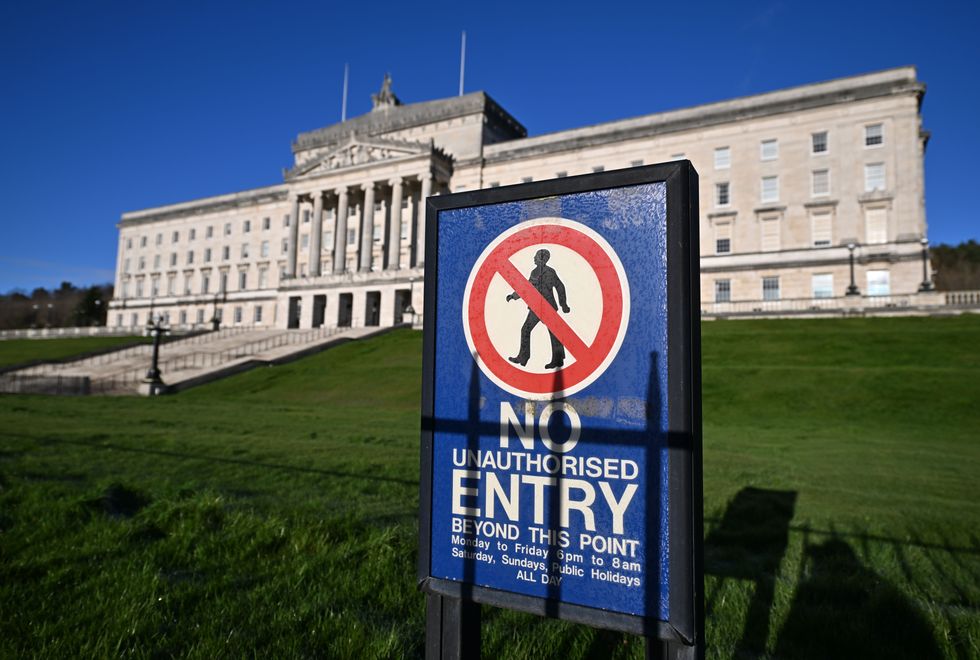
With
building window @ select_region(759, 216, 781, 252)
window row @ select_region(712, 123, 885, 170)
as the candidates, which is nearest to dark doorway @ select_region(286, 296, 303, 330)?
window row @ select_region(712, 123, 885, 170)

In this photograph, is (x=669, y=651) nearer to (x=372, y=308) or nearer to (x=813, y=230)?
(x=813, y=230)

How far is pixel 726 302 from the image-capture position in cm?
4791

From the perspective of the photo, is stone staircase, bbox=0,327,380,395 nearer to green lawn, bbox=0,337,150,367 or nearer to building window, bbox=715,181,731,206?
green lawn, bbox=0,337,150,367

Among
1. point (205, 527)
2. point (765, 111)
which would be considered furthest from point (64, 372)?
point (765, 111)

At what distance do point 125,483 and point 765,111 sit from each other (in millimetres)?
56904

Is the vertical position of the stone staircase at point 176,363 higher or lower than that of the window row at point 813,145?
lower

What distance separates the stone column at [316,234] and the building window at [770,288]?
44950 mm

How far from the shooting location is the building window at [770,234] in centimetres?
5003

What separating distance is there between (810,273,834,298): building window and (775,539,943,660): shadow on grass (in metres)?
48.4

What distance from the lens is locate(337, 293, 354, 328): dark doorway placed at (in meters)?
61.8

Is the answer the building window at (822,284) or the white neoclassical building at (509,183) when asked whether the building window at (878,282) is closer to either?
the white neoclassical building at (509,183)

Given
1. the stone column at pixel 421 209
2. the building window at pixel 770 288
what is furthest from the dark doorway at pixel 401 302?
the building window at pixel 770 288

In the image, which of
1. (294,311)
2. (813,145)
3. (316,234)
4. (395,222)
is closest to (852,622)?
(813,145)

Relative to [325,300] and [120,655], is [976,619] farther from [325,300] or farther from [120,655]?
[325,300]
